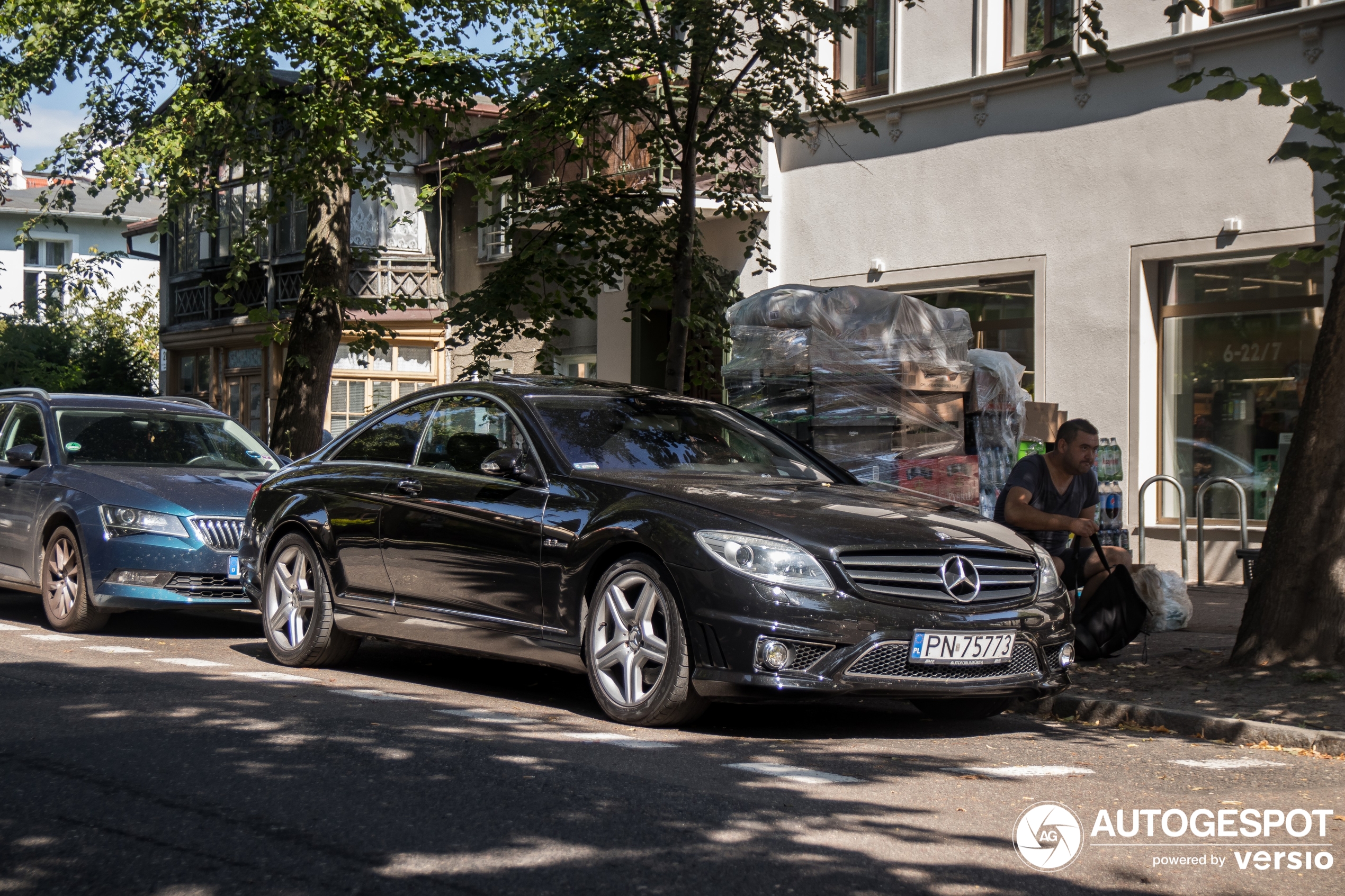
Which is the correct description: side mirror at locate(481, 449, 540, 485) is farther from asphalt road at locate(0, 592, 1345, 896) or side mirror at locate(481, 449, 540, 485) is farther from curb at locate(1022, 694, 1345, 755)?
curb at locate(1022, 694, 1345, 755)

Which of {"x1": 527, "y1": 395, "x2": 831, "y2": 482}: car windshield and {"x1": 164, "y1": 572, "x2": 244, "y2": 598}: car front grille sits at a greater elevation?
{"x1": 527, "y1": 395, "x2": 831, "y2": 482}: car windshield

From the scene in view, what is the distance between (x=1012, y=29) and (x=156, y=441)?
408 inches

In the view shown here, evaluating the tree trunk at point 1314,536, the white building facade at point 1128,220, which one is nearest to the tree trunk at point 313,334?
the white building facade at point 1128,220

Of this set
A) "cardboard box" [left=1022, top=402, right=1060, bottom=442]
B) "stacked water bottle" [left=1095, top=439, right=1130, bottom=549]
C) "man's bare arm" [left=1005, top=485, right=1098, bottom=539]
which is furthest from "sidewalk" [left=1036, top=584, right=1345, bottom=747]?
"cardboard box" [left=1022, top=402, right=1060, bottom=442]

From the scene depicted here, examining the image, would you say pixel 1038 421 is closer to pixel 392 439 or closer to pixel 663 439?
pixel 663 439

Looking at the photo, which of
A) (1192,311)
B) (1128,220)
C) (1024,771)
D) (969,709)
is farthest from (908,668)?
(1128,220)

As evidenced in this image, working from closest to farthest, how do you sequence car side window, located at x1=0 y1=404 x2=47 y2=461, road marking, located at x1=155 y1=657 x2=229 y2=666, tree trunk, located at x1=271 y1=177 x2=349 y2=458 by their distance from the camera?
1. road marking, located at x1=155 y1=657 x2=229 y2=666
2. car side window, located at x1=0 y1=404 x2=47 y2=461
3. tree trunk, located at x1=271 y1=177 x2=349 y2=458

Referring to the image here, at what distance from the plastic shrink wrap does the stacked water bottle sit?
3.38 feet

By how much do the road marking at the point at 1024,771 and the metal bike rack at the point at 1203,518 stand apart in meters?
8.32

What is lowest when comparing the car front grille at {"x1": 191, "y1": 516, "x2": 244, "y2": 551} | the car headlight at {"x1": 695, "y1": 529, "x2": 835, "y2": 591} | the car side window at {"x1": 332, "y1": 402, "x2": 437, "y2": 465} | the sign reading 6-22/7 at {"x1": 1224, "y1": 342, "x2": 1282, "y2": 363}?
the car front grille at {"x1": 191, "y1": 516, "x2": 244, "y2": 551}

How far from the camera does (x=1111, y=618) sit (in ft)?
29.2

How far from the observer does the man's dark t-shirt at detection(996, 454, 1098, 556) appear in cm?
938

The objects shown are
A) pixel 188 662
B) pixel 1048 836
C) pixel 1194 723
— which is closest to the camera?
pixel 1048 836

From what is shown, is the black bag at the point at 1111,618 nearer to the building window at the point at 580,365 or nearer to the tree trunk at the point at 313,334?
the tree trunk at the point at 313,334
